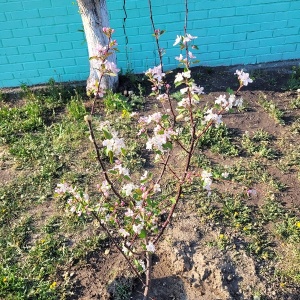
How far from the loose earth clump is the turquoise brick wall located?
2.23 feet

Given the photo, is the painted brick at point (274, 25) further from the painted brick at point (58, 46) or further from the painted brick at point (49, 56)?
the painted brick at point (49, 56)

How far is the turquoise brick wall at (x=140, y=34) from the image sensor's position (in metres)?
4.72

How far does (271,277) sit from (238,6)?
345 cm

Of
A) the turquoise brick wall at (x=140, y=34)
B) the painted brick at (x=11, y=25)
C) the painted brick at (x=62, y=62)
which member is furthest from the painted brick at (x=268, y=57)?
the painted brick at (x=11, y=25)

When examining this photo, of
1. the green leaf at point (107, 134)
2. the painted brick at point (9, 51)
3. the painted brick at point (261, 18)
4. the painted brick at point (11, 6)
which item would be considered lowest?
the painted brick at point (9, 51)

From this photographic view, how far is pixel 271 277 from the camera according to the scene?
272 centimetres

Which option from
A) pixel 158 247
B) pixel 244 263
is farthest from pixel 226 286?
pixel 158 247

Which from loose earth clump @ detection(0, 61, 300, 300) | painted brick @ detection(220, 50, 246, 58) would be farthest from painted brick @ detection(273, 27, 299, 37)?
loose earth clump @ detection(0, 61, 300, 300)

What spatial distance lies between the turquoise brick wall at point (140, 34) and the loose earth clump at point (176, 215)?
681 mm

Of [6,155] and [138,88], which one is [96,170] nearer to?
[6,155]

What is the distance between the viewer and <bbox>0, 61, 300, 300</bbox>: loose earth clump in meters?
2.71

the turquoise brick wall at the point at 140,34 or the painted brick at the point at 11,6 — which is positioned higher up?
the painted brick at the point at 11,6

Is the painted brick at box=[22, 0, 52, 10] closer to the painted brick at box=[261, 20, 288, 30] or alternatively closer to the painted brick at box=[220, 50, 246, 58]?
the painted brick at box=[220, 50, 246, 58]

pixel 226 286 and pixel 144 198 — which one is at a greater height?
pixel 144 198
